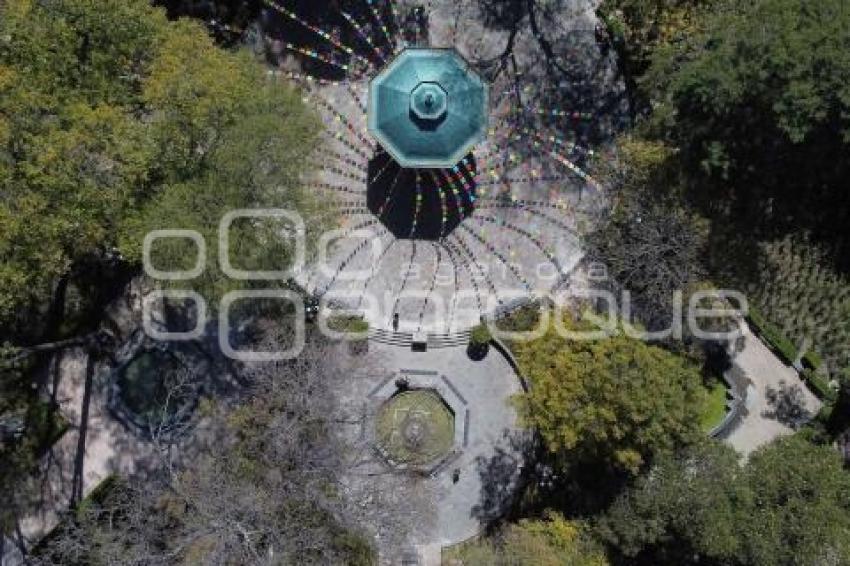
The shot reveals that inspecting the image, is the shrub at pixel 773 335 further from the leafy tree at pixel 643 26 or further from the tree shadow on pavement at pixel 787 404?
the leafy tree at pixel 643 26

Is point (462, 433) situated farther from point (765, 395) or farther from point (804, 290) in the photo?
point (804, 290)

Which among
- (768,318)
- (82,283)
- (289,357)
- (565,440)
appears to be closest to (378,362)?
(289,357)

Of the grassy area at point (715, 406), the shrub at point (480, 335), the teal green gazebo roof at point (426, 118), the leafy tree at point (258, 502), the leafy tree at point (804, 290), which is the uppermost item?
the teal green gazebo roof at point (426, 118)

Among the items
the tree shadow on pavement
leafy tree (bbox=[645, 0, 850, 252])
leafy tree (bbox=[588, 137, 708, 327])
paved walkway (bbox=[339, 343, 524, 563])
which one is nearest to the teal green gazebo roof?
leafy tree (bbox=[588, 137, 708, 327])

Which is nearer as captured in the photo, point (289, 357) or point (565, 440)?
point (565, 440)

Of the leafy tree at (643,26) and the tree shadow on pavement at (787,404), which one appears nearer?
the leafy tree at (643,26)

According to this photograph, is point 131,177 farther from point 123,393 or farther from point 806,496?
point 806,496

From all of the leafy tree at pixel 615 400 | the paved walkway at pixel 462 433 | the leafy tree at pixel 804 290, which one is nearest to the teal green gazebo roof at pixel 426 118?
the paved walkway at pixel 462 433
